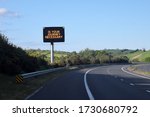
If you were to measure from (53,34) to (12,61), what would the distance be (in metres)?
50.7

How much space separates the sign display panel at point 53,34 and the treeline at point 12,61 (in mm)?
41323

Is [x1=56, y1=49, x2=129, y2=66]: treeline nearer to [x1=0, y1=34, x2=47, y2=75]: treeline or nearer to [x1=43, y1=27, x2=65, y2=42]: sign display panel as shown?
[x1=43, y1=27, x2=65, y2=42]: sign display panel

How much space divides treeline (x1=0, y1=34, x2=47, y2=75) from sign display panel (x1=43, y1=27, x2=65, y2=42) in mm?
41323

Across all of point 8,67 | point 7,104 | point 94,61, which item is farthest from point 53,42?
point 7,104

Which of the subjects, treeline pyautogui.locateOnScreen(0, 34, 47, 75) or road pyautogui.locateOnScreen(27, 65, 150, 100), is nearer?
road pyautogui.locateOnScreen(27, 65, 150, 100)

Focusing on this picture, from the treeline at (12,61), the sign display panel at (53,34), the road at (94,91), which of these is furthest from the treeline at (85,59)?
the road at (94,91)

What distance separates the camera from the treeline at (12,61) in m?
42.6

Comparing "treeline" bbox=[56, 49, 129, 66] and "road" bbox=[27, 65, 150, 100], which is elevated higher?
"road" bbox=[27, 65, 150, 100]

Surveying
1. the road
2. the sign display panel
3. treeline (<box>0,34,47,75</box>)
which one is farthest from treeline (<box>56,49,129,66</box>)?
the road

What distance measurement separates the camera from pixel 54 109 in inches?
638

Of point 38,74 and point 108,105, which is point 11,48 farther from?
point 108,105

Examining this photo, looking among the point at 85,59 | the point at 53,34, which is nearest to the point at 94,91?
the point at 53,34

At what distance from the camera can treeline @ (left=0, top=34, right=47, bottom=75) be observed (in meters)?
42.6

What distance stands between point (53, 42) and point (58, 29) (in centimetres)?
253
